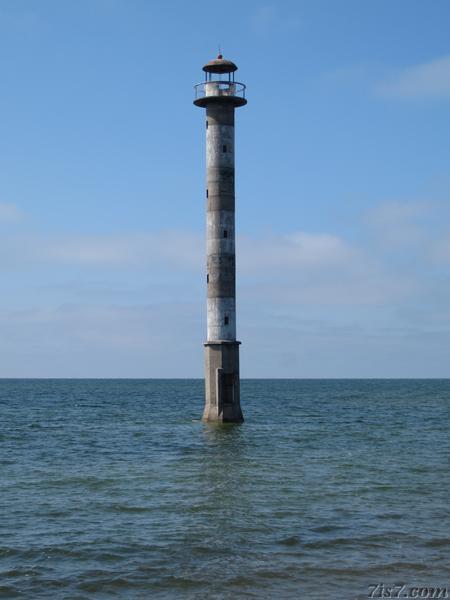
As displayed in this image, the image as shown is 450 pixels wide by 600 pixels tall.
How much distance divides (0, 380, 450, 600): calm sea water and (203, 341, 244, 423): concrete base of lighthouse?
472 cm

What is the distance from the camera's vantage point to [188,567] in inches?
656

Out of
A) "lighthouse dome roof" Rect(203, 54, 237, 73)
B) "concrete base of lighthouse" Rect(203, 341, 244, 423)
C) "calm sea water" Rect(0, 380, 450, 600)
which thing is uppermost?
"lighthouse dome roof" Rect(203, 54, 237, 73)

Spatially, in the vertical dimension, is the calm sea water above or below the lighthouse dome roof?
below

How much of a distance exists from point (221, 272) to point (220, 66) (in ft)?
43.9

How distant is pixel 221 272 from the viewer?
4519 centimetres

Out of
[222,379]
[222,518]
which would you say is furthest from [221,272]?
[222,518]

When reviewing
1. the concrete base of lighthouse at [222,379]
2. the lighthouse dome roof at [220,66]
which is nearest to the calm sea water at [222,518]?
the concrete base of lighthouse at [222,379]

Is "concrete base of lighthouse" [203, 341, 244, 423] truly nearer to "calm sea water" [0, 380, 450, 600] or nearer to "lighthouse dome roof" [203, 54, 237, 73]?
"calm sea water" [0, 380, 450, 600]

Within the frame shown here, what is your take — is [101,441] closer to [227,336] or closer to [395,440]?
[227,336]

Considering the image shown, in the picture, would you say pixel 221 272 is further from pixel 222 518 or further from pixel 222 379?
pixel 222 518

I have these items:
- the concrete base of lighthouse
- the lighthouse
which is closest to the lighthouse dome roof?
the lighthouse

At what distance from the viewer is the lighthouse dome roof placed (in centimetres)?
4856

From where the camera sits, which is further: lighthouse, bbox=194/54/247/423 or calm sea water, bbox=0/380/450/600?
lighthouse, bbox=194/54/247/423

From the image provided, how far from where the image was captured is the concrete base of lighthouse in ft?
147
